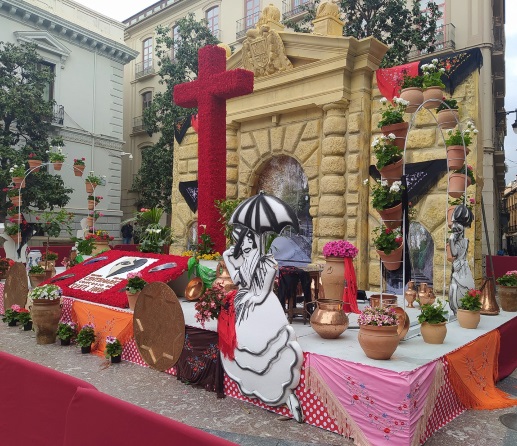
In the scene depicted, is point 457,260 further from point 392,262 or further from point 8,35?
point 8,35

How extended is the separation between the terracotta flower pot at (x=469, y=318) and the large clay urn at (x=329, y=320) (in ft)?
5.79

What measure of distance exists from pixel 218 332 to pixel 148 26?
3053 centimetres

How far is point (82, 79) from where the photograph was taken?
24.9m

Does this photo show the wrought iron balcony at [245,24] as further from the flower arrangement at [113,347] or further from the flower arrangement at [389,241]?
the flower arrangement at [389,241]

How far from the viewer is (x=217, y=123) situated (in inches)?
386

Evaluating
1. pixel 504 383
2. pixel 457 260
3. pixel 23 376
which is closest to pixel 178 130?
pixel 457 260

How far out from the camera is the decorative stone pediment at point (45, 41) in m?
21.9

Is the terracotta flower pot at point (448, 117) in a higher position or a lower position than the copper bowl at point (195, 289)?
higher

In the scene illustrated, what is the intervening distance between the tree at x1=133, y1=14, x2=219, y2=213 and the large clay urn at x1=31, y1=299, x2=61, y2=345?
1440 cm

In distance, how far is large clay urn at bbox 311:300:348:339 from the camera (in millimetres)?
5645

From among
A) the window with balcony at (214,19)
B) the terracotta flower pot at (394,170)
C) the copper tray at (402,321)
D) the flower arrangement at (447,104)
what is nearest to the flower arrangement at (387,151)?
the terracotta flower pot at (394,170)

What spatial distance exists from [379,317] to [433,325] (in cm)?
104

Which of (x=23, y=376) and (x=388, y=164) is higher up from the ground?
(x=388, y=164)

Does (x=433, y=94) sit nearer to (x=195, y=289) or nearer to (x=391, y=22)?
(x=195, y=289)
